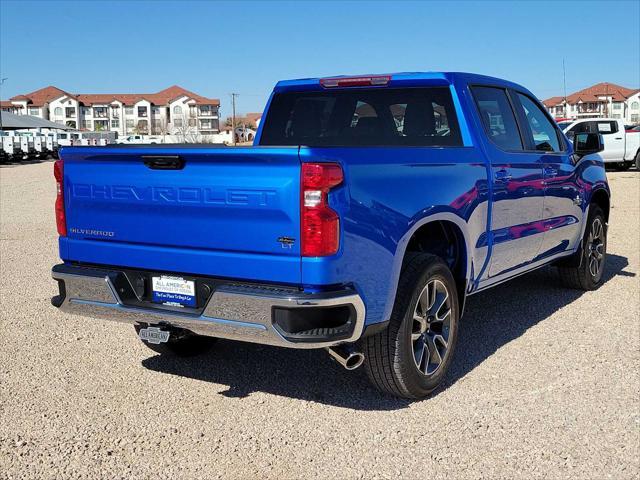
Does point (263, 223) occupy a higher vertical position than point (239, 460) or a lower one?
higher

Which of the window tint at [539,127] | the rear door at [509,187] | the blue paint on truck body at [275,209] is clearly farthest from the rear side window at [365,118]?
the window tint at [539,127]

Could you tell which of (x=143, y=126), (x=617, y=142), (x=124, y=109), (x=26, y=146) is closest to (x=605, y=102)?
(x=143, y=126)

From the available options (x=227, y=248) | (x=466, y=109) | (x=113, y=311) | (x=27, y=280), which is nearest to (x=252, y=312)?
(x=227, y=248)

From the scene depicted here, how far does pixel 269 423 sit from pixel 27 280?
478 cm

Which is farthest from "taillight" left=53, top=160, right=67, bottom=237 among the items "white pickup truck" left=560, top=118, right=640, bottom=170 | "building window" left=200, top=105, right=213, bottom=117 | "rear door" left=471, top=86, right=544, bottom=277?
"building window" left=200, top=105, right=213, bottom=117

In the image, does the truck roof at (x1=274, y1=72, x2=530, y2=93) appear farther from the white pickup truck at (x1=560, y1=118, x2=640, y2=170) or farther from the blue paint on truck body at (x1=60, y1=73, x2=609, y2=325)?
the white pickup truck at (x1=560, y1=118, x2=640, y2=170)

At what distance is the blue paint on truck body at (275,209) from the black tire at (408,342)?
18 centimetres

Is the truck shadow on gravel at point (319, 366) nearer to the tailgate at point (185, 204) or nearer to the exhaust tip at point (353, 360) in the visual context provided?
the exhaust tip at point (353, 360)

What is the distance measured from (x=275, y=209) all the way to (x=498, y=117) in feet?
8.54

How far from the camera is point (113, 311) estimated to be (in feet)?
13.4

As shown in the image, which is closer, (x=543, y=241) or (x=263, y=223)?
(x=263, y=223)

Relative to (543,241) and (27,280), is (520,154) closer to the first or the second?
(543,241)

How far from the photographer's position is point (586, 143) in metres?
6.53

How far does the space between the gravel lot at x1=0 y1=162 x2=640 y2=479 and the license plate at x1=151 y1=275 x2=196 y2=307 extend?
2.22ft
